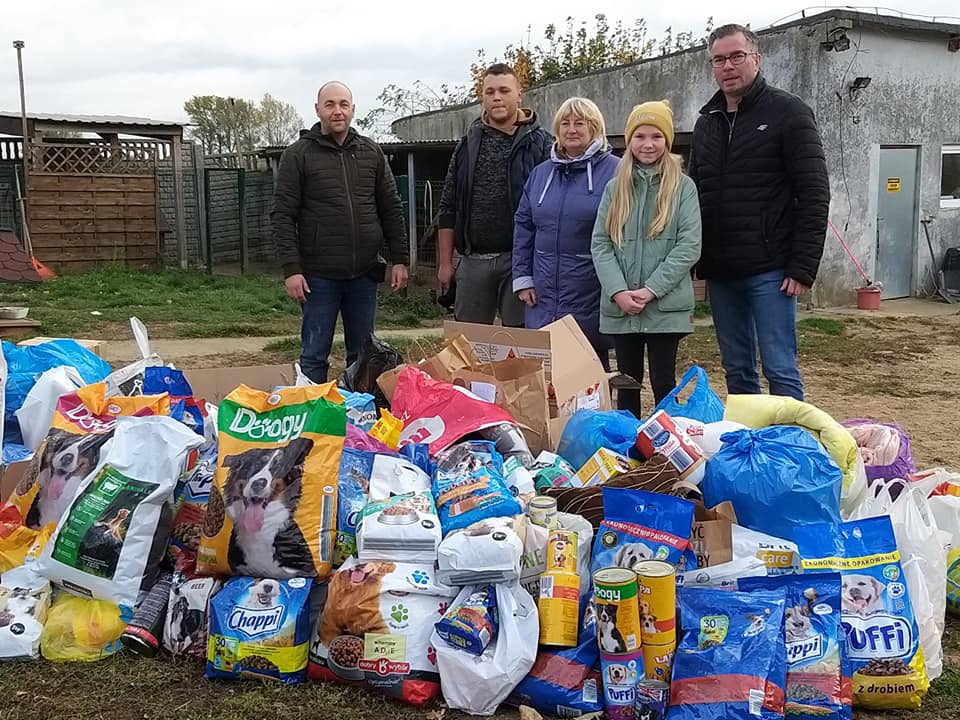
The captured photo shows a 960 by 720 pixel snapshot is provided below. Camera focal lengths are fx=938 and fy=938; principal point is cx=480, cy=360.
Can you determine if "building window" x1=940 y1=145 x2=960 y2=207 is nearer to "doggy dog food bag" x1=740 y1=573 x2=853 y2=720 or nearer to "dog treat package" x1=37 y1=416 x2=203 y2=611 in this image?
"doggy dog food bag" x1=740 y1=573 x2=853 y2=720

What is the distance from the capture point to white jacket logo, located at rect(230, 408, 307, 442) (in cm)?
280

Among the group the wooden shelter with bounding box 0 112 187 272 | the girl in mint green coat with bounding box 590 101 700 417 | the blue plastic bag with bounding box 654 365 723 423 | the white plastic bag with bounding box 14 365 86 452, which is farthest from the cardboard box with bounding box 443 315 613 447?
the wooden shelter with bounding box 0 112 187 272

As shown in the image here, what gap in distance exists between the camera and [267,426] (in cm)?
283

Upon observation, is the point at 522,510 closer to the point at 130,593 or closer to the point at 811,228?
the point at 130,593

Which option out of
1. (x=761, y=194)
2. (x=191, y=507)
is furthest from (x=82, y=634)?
(x=761, y=194)

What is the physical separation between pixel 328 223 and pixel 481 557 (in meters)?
2.40

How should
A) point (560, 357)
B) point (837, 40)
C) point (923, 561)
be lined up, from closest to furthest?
point (923, 561)
point (560, 357)
point (837, 40)

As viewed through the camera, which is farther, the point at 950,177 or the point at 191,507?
the point at 950,177

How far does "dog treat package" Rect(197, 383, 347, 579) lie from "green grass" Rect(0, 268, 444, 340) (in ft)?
18.9

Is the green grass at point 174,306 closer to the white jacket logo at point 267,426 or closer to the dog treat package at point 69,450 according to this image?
the dog treat package at point 69,450

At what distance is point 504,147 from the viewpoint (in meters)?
4.36

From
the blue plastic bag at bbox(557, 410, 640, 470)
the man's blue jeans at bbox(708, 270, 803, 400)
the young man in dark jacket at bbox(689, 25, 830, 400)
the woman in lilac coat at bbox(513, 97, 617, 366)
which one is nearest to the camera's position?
the blue plastic bag at bbox(557, 410, 640, 470)

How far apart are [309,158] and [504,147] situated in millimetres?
926

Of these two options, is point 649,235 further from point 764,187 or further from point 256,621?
point 256,621
